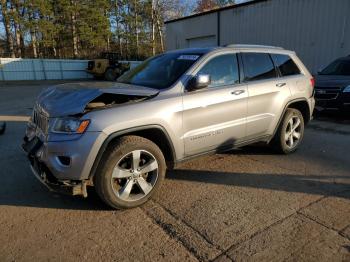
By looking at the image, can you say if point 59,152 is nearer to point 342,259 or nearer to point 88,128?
point 88,128

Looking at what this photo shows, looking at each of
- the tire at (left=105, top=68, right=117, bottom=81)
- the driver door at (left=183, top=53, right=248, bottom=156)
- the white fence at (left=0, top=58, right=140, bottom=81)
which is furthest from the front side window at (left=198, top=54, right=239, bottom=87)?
the white fence at (left=0, top=58, right=140, bottom=81)

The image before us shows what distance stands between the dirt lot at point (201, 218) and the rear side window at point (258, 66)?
1355 mm

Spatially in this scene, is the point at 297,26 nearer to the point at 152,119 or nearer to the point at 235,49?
the point at 235,49

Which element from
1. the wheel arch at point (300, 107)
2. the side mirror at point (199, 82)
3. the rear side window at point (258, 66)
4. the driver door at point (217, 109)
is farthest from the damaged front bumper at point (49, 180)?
the wheel arch at point (300, 107)

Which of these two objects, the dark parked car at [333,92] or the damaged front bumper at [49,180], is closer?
the damaged front bumper at [49,180]

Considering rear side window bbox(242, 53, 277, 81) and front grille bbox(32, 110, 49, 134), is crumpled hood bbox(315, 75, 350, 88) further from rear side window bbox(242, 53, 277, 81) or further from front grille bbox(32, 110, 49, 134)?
front grille bbox(32, 110, 49, 134)

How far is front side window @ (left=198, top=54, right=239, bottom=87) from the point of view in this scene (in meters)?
4.31

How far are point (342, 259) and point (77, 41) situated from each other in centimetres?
3487

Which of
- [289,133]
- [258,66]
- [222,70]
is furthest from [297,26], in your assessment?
[222,70]

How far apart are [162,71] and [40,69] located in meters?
25.0

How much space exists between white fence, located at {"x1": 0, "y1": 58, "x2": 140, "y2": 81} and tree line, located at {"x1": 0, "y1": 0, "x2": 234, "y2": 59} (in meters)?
4.96

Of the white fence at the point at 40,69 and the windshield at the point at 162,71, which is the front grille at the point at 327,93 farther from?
the white fence at the point at 40,69

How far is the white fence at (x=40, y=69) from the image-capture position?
25.1 meters

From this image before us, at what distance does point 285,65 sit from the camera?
5.45 meters
